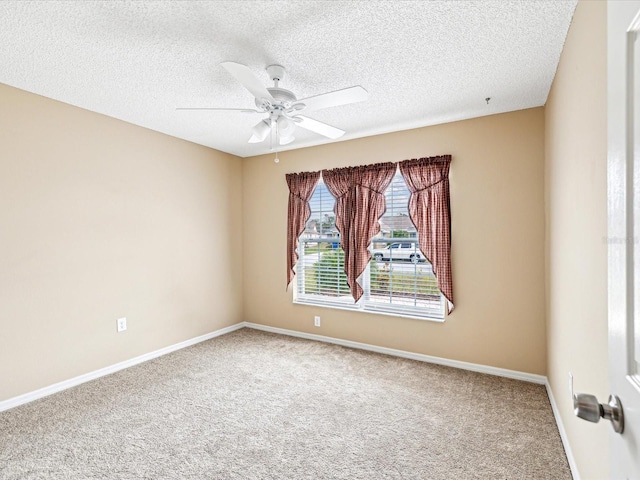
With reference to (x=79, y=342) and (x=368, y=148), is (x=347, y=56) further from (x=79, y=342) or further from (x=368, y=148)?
(x=79, y=342)

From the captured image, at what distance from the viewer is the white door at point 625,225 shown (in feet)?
2.03

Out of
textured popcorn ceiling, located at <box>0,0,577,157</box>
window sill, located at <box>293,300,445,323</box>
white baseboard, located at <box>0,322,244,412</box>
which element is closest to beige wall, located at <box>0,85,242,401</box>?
white baseboard, located at <box>0,322,244,412</box>

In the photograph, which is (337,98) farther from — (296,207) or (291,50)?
(296,207)

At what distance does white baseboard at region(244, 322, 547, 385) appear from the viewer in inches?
122

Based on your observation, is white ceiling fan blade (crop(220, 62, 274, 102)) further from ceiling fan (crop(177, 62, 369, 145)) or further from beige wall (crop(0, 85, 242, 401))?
beige wall (crop(0, 85, 242, 401))

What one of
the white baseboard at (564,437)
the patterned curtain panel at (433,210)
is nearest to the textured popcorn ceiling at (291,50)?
the patterned curtain panel at (433,210)

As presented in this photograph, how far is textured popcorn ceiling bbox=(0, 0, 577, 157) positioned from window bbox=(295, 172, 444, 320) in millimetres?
1239

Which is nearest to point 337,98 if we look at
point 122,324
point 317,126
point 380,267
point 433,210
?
point 317,126

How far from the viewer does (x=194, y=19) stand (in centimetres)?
186

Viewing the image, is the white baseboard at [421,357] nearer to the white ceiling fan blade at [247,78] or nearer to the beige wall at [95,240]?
the beige wall at [95,240]

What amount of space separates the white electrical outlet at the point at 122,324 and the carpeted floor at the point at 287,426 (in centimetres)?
43

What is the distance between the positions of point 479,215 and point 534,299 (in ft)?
2.88

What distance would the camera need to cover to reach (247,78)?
6.39 ft

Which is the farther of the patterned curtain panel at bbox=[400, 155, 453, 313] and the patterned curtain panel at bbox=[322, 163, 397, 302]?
the patterned curtain panel at bbox=[322, 163, 397, 302]
